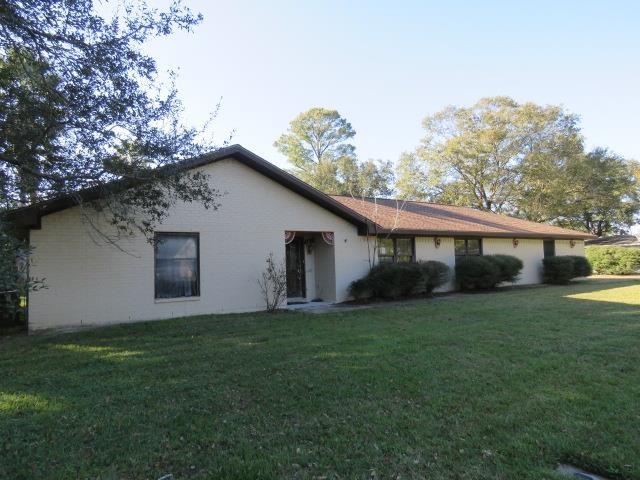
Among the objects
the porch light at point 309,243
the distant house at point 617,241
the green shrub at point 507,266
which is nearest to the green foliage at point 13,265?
the porch light at point 309,243

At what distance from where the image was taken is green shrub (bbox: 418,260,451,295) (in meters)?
14.5

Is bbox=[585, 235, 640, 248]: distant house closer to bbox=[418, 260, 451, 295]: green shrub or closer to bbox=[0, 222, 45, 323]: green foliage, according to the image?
bbox=[418, 260, 451, 295]: green shrub

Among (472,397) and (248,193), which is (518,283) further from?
(472,397)

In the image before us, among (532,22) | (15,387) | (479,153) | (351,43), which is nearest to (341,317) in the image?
(15,387)

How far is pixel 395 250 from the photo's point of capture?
15.5m

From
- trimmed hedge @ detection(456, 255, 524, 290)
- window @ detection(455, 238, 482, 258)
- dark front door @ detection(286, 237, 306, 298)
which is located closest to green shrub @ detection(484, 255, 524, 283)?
trimmed hedge @ detection(456, 255, 524, 290)

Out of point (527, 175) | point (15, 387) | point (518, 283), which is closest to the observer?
point (15, 387)

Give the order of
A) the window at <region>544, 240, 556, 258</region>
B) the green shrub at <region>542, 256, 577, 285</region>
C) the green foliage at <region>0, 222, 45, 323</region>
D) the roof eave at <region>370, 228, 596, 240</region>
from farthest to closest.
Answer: the window at <region>544, 240, 556, 258</region>
the green shrub at <region>542, 256, 577, 285</region>
the roof eave at <region>370, 228, 596, 240</region>
the green foliage at <region>0, 222, 45, 323</region>

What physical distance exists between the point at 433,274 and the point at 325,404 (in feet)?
36.5

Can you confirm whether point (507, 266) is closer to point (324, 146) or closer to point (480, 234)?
point (480, 234)

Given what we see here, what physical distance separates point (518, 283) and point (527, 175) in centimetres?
1953

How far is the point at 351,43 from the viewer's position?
14219 mm

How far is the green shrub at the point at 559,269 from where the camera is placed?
64.8 feet

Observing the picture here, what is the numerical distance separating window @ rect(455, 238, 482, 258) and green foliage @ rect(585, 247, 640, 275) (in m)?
13.0
